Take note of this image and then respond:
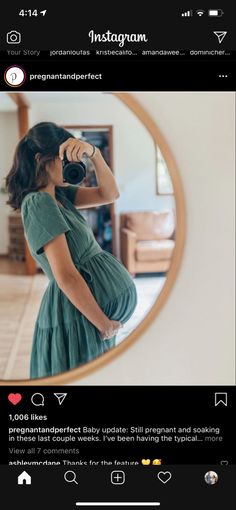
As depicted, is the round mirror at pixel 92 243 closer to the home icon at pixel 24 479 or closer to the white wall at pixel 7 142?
the white wall at pixel 7 142

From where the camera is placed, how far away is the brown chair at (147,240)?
671mm

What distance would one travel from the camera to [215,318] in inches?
27.3

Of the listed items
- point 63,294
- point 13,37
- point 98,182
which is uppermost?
point 13,37

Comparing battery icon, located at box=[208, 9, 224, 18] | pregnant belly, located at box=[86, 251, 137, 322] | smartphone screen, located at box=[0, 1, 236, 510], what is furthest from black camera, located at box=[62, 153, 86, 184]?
battery icon, located at box=[208, 9, 224, 18]

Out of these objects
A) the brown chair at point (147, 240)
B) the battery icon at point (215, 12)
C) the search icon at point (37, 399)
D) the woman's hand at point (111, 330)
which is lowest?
the search icon at point (37, 399)

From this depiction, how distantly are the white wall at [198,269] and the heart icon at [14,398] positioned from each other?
9 cm

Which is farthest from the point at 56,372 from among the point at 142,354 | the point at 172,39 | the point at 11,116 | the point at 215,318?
the point at 172,39

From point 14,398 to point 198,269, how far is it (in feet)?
0.99

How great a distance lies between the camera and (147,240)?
2.26ft

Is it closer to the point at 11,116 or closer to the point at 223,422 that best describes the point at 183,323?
the point at 223,422

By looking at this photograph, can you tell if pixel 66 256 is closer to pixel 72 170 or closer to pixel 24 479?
pixel 72 170

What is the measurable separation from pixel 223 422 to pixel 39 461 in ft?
0.84

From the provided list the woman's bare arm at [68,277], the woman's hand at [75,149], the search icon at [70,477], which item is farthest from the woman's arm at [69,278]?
the search icon at [70,477]

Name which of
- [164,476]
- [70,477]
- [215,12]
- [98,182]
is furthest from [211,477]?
[215,12]
